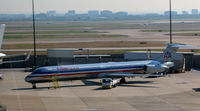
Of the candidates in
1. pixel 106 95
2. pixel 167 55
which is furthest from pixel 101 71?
pixel 167 55

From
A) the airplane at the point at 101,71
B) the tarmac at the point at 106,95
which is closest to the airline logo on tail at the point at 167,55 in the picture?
the airplane at the point at 101,71

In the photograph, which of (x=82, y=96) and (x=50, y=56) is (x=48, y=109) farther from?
(x=50, y=56)

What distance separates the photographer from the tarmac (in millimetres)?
38875

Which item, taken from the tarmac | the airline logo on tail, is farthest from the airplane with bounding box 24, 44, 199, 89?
the tarmac

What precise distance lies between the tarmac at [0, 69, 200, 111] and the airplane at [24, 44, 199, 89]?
1.23 metres

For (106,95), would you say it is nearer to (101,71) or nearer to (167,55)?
(101,71)

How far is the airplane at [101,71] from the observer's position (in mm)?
50625

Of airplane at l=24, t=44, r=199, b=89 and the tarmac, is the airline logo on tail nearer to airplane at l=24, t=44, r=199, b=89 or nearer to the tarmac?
airplane at l=24, t=44, r=199, b=89

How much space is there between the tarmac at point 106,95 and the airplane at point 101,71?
1.23m

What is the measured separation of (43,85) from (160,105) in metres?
19.5

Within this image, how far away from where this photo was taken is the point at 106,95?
45.3 metres

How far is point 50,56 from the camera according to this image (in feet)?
227

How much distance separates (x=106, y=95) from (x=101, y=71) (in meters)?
7.87

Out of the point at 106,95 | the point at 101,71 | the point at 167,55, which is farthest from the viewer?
the point at 167,55
